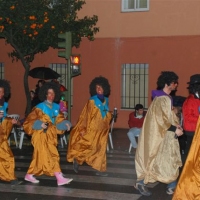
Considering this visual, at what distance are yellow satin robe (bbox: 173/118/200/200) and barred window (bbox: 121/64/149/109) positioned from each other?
39.8 feet

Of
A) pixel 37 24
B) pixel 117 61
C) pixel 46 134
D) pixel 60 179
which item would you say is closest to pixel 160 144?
pixel 60 179

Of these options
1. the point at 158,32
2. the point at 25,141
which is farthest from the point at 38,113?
the point at 158,32

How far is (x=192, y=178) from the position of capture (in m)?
6.77

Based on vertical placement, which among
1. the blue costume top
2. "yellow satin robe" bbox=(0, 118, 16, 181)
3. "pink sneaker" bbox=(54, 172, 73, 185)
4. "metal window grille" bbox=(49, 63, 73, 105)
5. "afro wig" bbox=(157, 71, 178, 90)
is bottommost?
"pink sneaker" bbox=(54, 172, 73, 185)

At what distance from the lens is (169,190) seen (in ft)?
26.7

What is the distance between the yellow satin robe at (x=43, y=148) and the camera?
29.5ft

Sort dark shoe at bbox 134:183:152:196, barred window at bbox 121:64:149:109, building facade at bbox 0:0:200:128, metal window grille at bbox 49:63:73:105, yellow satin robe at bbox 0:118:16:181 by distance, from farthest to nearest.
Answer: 1. metal window grille at bbox 49:63:73:105
2. barred window at bbox 121:64:149:109
3. building facade at bbox 0:0:200:128
4. yellow satin robe at bbox 0:118:16:181
5. dark shoe at bbox 134:183:152:196

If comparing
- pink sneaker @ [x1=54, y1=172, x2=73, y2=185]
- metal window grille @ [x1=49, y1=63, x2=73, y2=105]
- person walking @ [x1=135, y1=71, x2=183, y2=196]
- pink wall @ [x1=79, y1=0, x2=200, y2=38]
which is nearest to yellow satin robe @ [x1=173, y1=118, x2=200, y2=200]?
person walking @ [x1=135, y1=71, x2=183, y2=196]

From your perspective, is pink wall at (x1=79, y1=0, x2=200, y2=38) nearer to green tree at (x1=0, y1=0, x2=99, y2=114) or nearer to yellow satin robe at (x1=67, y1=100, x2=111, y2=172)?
green tree at (x1=0, y1=0, x2=99, y2=114)

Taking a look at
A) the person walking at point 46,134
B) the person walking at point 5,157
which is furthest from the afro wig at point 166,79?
the person walking at point 5,157

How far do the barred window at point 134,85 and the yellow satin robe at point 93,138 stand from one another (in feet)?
29.7

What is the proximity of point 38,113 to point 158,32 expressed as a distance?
33.3ft

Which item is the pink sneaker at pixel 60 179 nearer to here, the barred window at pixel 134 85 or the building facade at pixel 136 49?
the building facade at pixel 136 49

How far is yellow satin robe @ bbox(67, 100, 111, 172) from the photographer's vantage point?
9867mm
